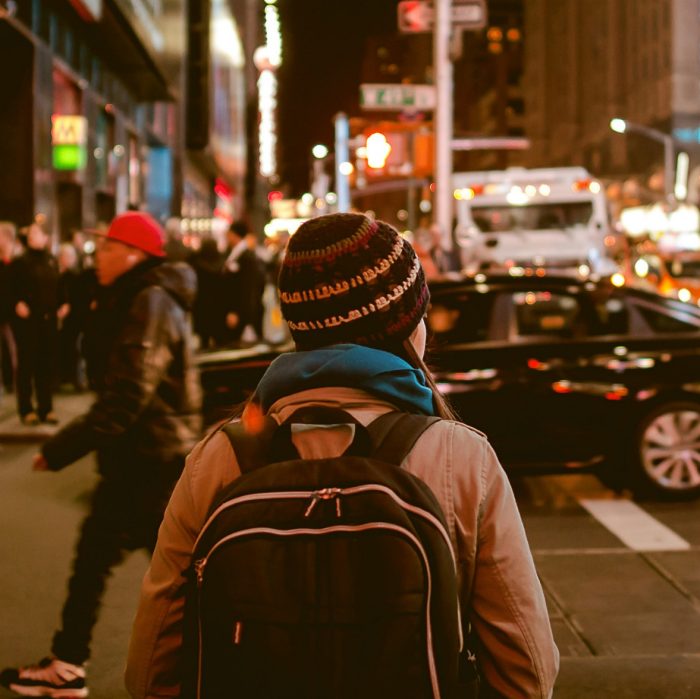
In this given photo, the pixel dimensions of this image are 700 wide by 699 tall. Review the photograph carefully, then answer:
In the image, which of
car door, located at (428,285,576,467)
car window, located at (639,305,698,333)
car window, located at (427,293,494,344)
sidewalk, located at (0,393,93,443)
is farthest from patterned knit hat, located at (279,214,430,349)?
sidewalk, located at (0,393,93,443)

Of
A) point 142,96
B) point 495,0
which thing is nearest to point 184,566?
point 142,96

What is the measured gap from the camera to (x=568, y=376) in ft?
28.5

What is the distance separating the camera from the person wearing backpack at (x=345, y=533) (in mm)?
1820

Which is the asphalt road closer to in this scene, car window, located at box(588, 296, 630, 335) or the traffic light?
car window, located at box(588, 296, 630, 335)

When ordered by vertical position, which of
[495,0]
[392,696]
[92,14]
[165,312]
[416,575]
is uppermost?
[495,0]

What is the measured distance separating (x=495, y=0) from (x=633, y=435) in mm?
146367

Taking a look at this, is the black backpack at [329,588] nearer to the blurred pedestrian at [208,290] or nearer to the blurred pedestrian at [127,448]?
the blurred pedestrian at [127,448]

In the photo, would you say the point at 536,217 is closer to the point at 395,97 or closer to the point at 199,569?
the point at 395,97

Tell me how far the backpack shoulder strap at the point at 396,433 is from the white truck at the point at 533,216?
21062 mm

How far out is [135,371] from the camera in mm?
4426

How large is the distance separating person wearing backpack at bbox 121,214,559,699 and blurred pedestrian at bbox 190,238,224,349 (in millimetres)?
14007

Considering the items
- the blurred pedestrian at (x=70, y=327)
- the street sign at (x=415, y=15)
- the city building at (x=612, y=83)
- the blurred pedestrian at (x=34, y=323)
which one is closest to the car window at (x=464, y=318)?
the blurred pedestrian at (x=34, y=323)

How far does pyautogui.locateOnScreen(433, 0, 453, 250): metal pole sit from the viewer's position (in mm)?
19125

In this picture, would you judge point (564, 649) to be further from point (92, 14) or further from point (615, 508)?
point (92, 14)
